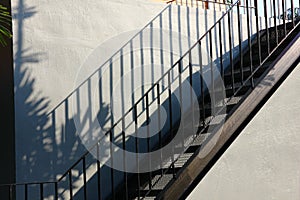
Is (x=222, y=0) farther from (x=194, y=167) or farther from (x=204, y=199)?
(x=194, y=167)

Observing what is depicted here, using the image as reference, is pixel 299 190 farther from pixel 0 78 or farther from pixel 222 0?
pixel 222 0

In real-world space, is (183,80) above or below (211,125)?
above

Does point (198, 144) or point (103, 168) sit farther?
point (103, 168)

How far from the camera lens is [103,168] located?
21.6ft

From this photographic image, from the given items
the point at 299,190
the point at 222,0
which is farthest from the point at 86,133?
the point at 222,0

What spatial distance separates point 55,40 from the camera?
251 inches

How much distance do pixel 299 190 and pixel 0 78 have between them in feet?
11.4

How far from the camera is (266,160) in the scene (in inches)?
257

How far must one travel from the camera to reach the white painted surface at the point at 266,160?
6.43 m

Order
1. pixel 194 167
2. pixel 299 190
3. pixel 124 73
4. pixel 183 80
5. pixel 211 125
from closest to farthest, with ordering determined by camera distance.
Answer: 1. pixel 194 167
2. pixel 211 125
3. pixel 299 190
4. pixel 124 73
5. pixel 183 80

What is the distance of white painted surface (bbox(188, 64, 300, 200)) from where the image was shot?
643 centimetres

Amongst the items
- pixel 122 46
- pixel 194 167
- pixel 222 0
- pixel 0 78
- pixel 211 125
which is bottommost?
pixel 194 167

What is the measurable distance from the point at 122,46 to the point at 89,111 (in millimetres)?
960

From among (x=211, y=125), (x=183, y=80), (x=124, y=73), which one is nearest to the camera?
(x=211, y=125)
